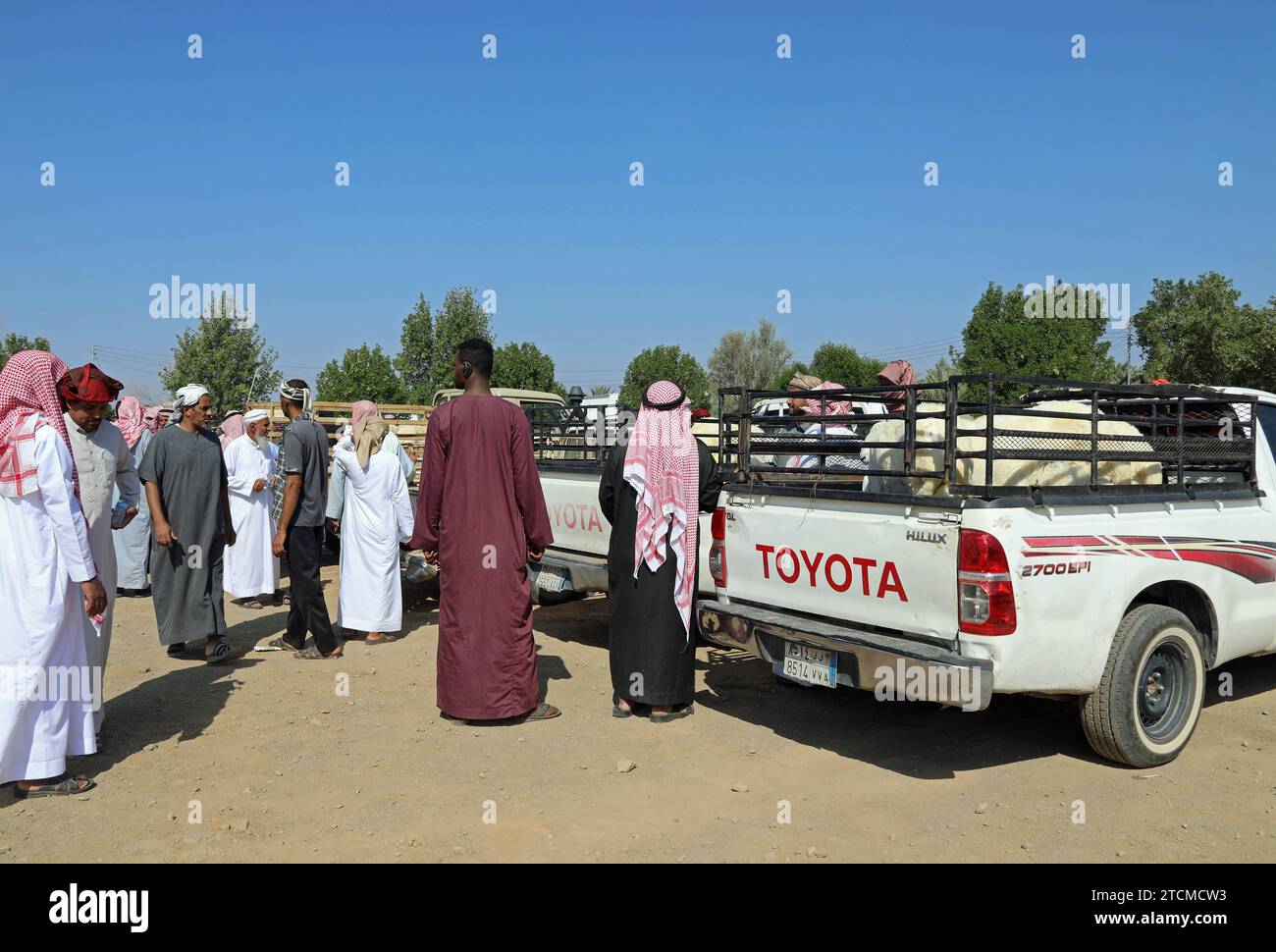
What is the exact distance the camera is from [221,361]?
1350 inches

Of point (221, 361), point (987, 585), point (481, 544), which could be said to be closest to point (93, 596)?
point (481, 544)

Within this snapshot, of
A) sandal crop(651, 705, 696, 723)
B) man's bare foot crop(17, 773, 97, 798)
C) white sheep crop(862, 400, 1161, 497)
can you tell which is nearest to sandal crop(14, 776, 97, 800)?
man's bare foot crop(17, 773, 97, 798)

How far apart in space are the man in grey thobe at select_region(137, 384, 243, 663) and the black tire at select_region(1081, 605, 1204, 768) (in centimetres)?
568

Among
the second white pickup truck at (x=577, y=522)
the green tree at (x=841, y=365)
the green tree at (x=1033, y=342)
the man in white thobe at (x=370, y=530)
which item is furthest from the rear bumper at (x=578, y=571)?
the green tree at (x=841, y=365)

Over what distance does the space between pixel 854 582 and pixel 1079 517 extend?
1039 millimetres

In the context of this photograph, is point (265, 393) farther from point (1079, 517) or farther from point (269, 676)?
point (1079, 517)

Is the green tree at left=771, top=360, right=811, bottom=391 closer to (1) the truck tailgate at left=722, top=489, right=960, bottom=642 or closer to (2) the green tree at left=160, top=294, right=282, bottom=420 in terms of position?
(2) the green tree at left=160, top=294, right=282, bottom=420

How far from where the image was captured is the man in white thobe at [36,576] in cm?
416

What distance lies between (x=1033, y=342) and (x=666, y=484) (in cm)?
4437

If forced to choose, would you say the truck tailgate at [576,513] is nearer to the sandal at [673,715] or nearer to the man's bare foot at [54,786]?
the sandal at [673,715]

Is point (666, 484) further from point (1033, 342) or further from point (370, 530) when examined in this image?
point (1033, 342)

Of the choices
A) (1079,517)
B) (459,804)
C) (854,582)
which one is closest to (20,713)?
(459,804)

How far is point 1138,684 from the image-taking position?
14.6ft
